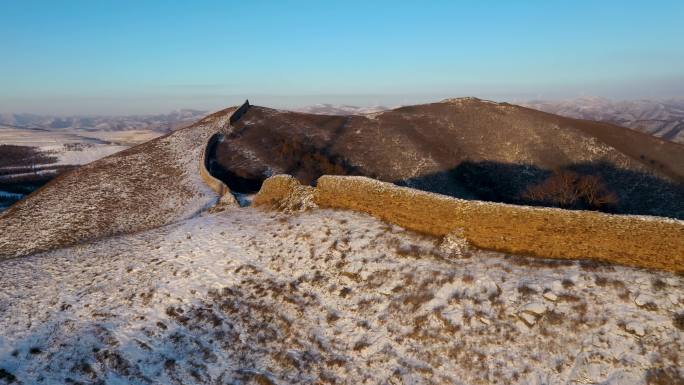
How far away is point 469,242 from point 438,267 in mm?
2102

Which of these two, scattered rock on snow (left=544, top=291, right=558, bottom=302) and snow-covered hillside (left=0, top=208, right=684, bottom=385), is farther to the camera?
scattered rock on snow (left=544, top=291, right=558, bottom=302)

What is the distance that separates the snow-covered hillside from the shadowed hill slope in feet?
37.6

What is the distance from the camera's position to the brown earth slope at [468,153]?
137 ft

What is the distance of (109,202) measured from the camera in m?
34.4

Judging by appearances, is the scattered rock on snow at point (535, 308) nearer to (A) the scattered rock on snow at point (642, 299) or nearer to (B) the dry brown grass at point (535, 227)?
(A) the scattered rock on snow at point (642, 299)

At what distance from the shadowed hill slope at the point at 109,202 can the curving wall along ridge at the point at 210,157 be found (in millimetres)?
643

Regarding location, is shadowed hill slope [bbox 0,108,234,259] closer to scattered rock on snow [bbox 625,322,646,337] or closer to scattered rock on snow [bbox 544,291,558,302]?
scattered rock on snow [bbox 544,291,558,302]

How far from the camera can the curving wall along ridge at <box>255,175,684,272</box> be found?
536 inches

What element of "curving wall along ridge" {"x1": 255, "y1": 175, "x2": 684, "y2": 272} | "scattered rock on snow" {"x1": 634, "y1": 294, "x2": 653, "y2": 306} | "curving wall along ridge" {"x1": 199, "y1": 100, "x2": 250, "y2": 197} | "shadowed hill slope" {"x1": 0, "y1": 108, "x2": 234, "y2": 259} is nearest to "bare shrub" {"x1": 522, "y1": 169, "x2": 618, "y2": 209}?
"curving wall along ridge" {"x1": 255, "y1": 175, "x2": 684, "y2": 272}

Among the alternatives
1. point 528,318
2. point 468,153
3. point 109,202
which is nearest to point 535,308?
point 528,318

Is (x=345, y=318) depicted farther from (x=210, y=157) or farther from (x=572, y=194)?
(x=210, y=157)

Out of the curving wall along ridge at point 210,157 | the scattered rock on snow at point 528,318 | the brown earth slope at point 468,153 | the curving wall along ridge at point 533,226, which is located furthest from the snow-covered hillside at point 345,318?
the brown earth slope at point 468,153

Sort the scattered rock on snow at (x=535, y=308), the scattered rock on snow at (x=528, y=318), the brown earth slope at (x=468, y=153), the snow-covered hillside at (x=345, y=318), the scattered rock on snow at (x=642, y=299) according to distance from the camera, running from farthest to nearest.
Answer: the brown earth slope at (x=468, y=153) < the scattered rock on snow at (x=535, y=308) < the scattered rock on snow at (x=528, y=318) < the scattered rock on snow at (x=642, y=299) < the snow-covered hillside at (x=345, y=318)

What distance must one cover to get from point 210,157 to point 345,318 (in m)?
35.4
